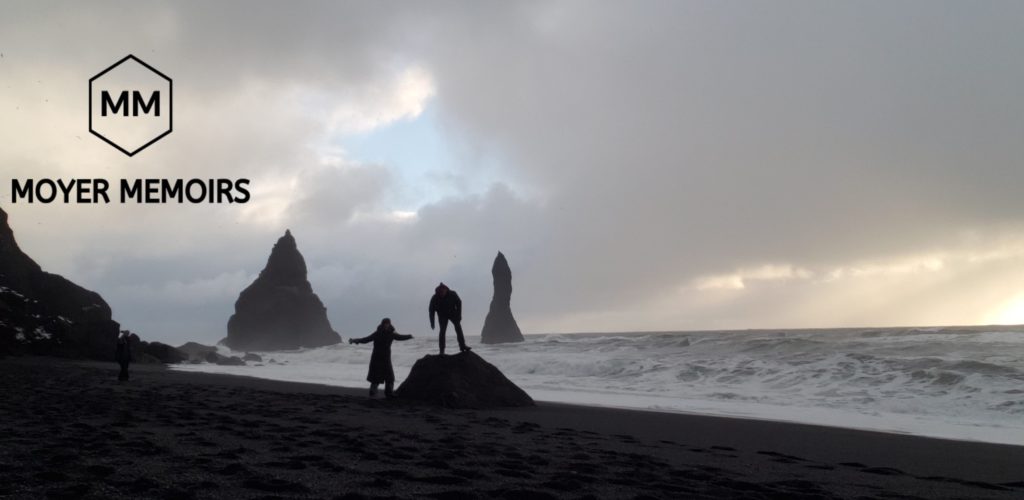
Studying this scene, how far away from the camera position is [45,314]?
30656mm

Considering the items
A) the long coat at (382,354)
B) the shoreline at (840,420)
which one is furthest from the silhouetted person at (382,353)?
the shoreline at (840,420)

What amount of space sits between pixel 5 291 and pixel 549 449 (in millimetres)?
31721

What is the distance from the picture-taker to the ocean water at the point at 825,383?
13750 millimetres

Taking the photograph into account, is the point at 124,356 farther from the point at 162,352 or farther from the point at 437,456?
the point at 162,352

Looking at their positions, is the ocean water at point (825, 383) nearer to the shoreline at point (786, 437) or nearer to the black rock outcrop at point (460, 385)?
the shoreline at point (786, 437)

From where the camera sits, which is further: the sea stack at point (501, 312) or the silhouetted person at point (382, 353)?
the sea stack at point (501, 312)

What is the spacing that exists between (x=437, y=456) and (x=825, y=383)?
15694mm

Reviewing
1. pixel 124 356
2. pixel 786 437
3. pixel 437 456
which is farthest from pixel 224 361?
pixel 437 456

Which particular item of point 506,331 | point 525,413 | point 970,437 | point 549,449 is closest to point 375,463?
point 549,449

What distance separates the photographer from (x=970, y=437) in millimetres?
10961

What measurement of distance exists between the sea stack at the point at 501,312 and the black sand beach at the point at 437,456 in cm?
7870

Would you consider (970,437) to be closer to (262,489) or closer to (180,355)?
(262,489)

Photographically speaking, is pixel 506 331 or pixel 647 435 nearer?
pixel 647 435

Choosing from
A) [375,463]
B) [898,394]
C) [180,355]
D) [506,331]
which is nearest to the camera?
[375,463]
